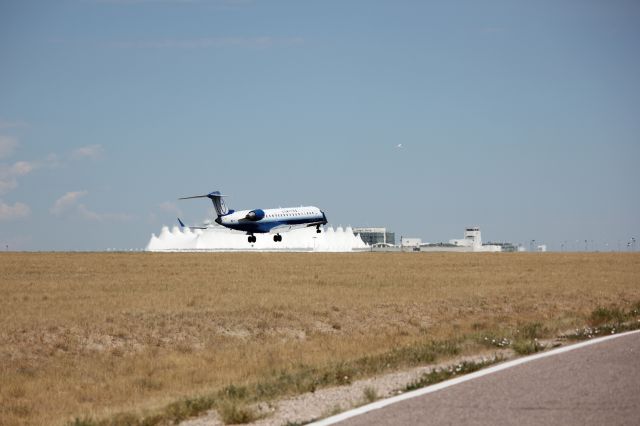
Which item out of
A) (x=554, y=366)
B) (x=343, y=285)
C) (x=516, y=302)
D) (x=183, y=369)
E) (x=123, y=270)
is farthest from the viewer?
(x=123, y=270)

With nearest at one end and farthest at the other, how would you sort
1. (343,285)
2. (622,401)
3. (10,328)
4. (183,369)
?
(622,401) → (183,369) → (10,328) → (343,285)

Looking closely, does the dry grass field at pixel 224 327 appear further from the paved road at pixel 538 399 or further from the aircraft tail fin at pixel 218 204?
the aircraft tail fin at pixel 218 204

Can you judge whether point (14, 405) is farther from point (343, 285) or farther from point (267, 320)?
point (343, 285)

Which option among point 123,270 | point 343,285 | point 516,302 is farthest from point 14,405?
point 123,270

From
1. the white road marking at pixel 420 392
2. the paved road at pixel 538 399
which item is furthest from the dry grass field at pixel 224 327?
the paved road at pixel 538 399

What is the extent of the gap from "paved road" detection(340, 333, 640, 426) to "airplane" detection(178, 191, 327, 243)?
3131 inches

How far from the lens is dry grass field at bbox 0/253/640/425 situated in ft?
61.7

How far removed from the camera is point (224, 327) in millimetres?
29359

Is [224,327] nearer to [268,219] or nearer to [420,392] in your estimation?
[420,392]

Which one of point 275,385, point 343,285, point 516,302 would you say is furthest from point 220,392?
point 343,285

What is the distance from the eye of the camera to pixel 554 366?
44.0ft

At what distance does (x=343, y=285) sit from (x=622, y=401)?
35.8 metres

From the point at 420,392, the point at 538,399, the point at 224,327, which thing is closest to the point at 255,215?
the point at 224,327

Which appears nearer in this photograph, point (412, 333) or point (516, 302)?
point (412, 333)
